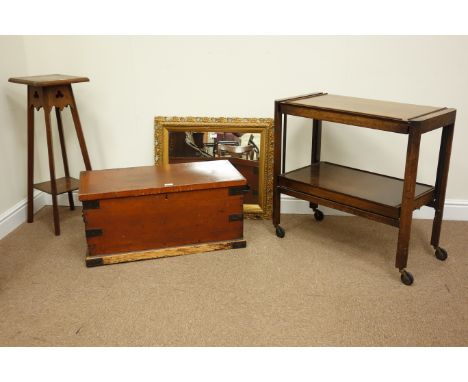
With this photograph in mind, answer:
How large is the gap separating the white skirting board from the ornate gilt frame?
0.18 meters

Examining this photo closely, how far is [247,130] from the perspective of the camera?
304 centimetres

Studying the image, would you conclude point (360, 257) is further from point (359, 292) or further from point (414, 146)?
point (414, 146)

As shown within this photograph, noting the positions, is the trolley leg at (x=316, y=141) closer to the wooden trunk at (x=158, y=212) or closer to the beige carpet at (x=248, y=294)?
the beige carpet at (x=248, y=294)

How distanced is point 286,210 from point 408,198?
111cm

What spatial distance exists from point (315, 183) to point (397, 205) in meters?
0.49

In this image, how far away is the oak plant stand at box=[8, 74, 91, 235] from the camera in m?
2.71

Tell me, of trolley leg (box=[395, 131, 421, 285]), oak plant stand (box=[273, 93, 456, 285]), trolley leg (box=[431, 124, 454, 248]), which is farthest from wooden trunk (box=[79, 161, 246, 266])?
trolley leg (box=[431, 124, 454, 248])

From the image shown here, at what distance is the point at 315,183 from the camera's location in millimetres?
2646

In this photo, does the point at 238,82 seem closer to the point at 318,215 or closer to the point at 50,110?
the point at 318,215

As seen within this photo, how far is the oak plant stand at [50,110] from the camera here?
271cm

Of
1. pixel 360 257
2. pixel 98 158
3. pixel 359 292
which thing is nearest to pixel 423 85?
pixel 360 257

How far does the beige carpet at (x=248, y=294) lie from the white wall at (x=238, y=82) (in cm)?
51

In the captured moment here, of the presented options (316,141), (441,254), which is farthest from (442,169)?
(316,141)
